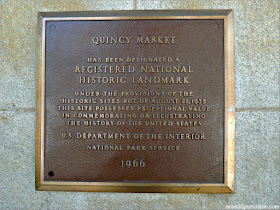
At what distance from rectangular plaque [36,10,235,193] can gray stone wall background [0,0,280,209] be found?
0.33ft

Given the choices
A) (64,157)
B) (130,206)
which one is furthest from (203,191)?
(64,157)

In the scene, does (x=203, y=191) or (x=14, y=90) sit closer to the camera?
(x=203, y=191)

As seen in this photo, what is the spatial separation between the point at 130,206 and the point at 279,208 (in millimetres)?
1422

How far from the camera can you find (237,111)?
193 cm

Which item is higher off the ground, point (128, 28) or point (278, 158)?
point (128, 28)

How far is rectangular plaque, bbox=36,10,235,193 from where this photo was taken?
1917 millimetres

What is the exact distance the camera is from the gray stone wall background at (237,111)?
1.92 metres

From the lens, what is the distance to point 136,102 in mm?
1943

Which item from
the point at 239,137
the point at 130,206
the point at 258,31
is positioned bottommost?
the point at 130,206

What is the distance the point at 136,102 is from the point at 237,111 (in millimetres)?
986

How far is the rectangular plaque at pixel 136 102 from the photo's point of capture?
1.92 meters

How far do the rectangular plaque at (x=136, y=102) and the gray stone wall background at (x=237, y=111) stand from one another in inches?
3.9

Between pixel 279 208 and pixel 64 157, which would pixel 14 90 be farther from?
pixel 279 208

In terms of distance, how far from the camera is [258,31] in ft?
6.38
